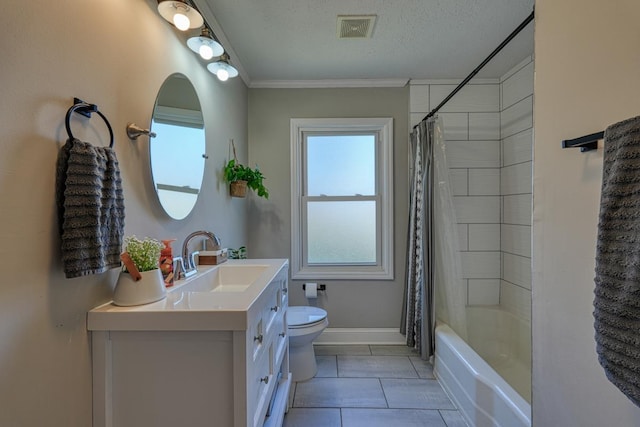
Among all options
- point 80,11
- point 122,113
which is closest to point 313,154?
point 122,113

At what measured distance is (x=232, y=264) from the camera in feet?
5.48

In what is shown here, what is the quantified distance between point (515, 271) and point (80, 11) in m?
2.95

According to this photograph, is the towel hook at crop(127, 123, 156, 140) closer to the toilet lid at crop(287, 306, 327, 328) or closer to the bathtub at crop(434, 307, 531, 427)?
the toilet lid at crop(287, 306, 327, 328)

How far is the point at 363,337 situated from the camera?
2.68m

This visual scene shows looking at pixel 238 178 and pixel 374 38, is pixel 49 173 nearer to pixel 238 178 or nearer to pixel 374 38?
pixel 238 178

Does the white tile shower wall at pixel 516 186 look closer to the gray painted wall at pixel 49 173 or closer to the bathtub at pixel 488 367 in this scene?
the bathtub at pixel 488 367

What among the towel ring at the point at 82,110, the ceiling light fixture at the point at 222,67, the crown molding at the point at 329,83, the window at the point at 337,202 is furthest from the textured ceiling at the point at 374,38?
the towel ring at the point at 82,110

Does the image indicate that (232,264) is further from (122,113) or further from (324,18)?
(324,18)

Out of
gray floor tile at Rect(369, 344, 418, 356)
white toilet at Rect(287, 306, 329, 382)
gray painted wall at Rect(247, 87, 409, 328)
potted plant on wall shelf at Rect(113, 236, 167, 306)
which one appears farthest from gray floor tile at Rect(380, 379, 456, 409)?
potted plant on wall shelf at Rect(113, 236, 167, 306)

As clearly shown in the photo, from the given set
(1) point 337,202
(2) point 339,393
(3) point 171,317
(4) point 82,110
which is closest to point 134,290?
(3) point 171,317

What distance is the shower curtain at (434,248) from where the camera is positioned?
224cm

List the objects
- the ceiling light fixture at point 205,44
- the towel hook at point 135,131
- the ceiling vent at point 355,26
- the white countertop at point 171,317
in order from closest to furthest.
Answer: the white countertop at point 171,317 → the towel hook at point 135,131 → the ceiling light fixture at point 205,44 → the ceiling vent at point 355,26

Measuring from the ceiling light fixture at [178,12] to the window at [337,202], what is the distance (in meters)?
1.48

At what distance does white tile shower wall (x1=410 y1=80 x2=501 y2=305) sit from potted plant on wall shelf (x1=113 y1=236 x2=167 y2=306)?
241 cm
